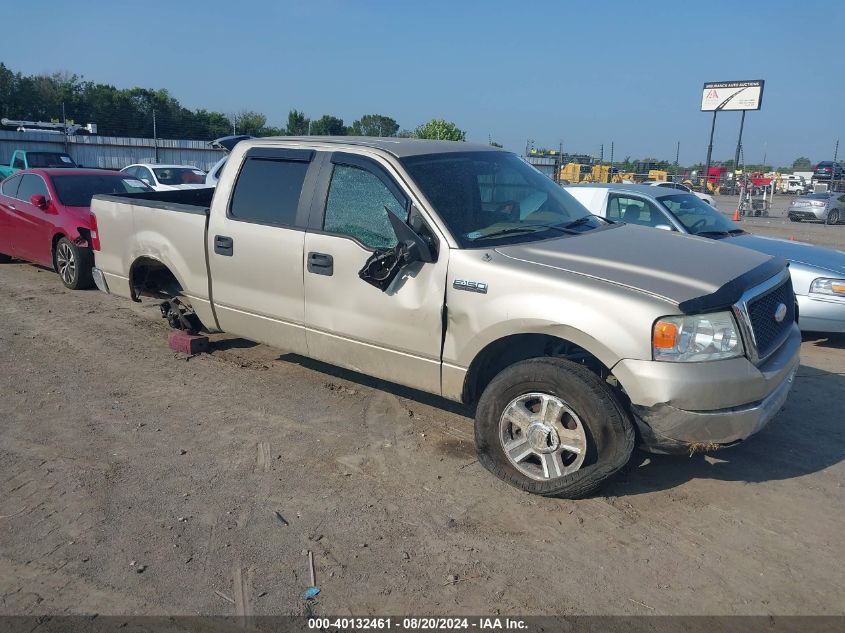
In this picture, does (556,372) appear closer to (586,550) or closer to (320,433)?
(586,550)

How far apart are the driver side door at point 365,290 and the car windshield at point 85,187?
5.99 metres

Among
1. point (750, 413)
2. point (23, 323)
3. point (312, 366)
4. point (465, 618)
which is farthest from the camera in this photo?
point (23, 323)

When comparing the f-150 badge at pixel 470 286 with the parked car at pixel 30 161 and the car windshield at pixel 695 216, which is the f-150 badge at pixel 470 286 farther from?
the parked car at pixel 30 161

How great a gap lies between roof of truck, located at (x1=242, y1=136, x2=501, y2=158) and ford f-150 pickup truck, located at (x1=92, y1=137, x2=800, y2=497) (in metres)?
0.03

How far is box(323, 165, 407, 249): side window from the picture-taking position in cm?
461

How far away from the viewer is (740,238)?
313 inches

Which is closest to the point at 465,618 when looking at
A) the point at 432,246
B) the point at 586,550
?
the point at 586,550

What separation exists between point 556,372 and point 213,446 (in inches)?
92.3

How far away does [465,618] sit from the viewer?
9.92ft

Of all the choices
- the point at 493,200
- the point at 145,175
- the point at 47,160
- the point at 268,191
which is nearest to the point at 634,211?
the point at 493,200

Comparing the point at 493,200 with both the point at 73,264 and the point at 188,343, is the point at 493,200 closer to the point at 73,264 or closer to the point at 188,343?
the point at 188,343

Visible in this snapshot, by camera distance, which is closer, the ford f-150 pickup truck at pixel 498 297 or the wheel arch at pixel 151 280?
the ford f-150 pickup truck at pixel 498 297

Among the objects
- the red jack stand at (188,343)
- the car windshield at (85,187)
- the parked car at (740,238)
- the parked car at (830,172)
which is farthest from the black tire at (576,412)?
the parked car at (830,172)

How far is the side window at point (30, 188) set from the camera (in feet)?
31.7
